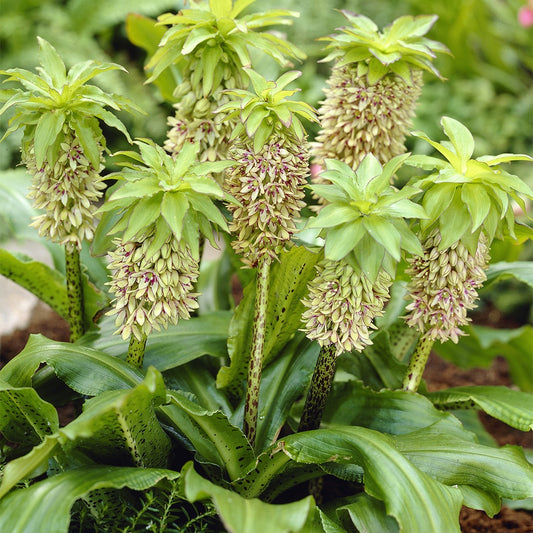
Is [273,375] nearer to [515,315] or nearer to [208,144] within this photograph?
[208,144]

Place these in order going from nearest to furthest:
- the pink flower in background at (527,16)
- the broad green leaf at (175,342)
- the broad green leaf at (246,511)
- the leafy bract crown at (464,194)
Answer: the broad green leaf at (246,511)
the leafy bract crown at (464,194)
the broad green leaf at (175,342)
the pink flower in background at (527,16)

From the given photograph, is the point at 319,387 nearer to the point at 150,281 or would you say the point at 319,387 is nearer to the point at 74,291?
the point at 150,281

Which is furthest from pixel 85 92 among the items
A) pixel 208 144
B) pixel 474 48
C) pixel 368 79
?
pixel 474 48

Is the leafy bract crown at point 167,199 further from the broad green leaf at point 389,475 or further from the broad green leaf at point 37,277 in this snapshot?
the broad green leaf at point 37,277

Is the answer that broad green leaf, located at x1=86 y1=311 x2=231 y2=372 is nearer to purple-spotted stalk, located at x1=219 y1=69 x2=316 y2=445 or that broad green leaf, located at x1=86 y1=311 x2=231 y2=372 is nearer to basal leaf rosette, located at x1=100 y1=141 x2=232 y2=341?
basal leaf rosette, located at x1=100 y1=141 x2=232 y2=341

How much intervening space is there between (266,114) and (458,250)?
57 centimetres

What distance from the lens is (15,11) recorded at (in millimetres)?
4848

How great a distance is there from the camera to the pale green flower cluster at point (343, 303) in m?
1.42

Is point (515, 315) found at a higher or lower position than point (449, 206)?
lower

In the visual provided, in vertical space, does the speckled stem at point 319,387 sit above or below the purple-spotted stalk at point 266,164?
below

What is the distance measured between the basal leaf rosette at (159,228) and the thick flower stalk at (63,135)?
6.5 inches

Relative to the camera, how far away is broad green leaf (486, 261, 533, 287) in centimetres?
208

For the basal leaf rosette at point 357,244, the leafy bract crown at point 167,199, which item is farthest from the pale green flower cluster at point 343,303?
the leafy bract crown at point 167,199

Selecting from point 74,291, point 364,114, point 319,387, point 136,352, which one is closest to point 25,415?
point 136,352
